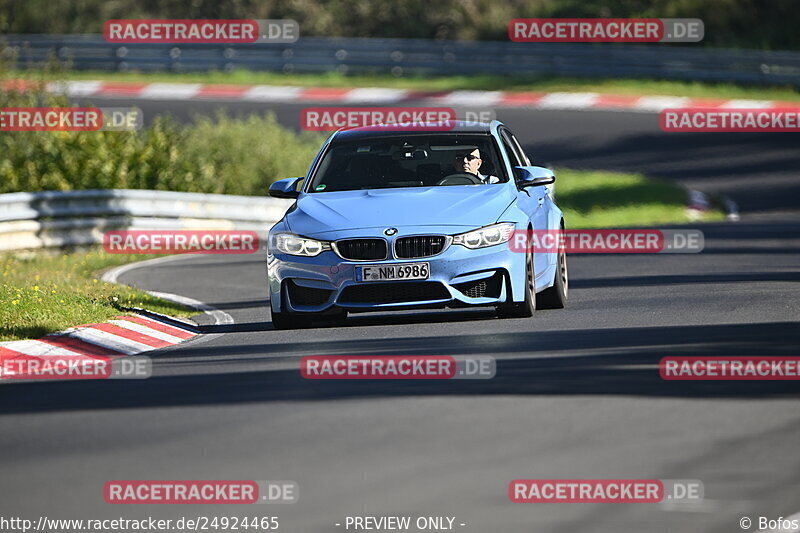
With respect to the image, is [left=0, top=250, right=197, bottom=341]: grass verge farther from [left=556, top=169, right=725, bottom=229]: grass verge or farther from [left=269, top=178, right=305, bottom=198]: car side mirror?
[left=556, top=169, right=725, bottom=229]: grass verge

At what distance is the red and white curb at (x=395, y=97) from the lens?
121ft

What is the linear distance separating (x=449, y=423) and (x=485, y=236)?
150 inches

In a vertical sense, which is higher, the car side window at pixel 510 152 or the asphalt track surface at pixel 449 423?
the car side window at pixel 510 152

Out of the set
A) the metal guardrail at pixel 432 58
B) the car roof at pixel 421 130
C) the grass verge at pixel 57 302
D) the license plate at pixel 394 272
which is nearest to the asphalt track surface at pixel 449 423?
the license plate at pixel 394 272

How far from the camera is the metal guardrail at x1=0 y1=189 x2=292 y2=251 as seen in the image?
21047 mm

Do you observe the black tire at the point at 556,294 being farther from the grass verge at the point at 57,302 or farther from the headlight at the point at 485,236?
Answer: the grass verge at the point at 57,302

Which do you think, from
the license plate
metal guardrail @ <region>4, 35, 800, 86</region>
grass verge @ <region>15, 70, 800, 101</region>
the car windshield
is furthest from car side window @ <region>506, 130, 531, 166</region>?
metal guardrail @ <region>4, 35, 800, 86</region>

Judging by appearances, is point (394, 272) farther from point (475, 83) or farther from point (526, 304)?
point (475, 83)

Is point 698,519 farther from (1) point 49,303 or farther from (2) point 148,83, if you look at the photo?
(2) point 148,83

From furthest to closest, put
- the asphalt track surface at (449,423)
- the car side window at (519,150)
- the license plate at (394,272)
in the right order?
the car side window at (519,150)
the license plate at (394,272)
the asphalt track surface at (449,423)

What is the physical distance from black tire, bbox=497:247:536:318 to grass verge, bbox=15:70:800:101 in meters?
26.1

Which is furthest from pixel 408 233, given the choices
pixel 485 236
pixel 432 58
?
pixel 432 58

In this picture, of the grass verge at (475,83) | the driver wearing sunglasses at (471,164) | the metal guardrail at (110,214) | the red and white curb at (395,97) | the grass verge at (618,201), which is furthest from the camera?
the grass verge at (475,83)

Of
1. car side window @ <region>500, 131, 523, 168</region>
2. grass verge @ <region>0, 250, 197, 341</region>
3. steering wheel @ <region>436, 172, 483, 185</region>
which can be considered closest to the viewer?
grass verge @ <region>0, 250, 197, 341</region>
